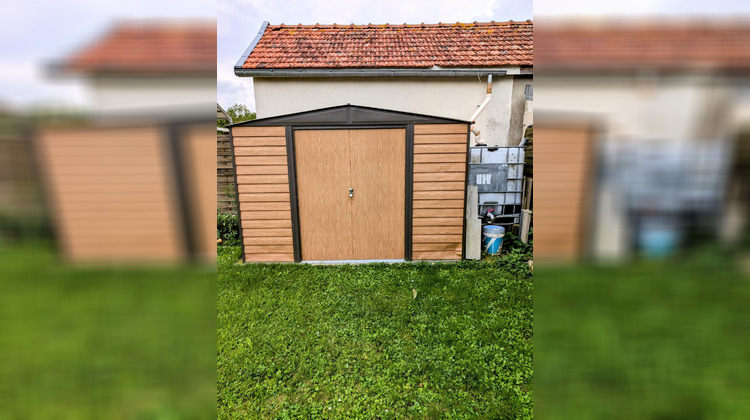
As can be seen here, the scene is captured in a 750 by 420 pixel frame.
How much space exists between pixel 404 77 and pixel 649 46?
17.4 ft

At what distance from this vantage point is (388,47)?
5625 millimetres

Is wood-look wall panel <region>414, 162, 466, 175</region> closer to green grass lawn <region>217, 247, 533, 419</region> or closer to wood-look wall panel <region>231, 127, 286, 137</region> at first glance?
green grass lawn <region>217, 247, 533, 419</region>

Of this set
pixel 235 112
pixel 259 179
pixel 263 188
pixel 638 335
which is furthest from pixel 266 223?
pixel 638 335

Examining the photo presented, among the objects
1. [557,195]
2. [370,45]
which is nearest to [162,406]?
[557,195]

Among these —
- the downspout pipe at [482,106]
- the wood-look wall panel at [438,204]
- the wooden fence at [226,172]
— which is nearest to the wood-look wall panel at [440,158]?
the wood-look wall panel at [438,204]

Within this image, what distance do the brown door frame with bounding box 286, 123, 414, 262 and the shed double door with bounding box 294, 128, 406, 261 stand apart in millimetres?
49

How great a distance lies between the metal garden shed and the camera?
3.84m

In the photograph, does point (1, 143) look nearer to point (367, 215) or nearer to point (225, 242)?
point (367, 215)

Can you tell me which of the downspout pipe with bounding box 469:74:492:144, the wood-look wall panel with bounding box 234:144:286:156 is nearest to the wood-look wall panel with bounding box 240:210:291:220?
the wood-look wall panel with bounding box 234:144:286:156

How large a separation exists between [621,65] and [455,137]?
3.63 metres

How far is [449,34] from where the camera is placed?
5.88 metres

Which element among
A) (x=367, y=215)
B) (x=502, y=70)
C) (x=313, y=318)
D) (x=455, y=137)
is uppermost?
(x=502, y=70)

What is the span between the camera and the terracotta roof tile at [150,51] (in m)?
0.30

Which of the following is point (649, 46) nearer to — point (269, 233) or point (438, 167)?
point (438, 167)
